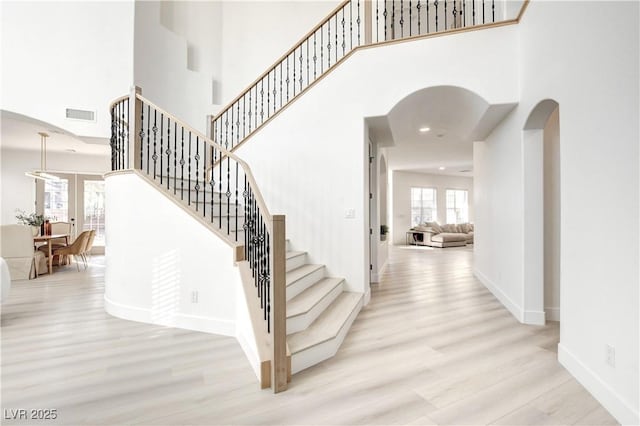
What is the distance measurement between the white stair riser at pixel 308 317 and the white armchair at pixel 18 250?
20.5 ft

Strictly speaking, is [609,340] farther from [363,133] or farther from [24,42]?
[24,42]

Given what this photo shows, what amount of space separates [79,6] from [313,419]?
746 centimetres

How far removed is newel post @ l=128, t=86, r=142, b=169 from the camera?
3717 mm

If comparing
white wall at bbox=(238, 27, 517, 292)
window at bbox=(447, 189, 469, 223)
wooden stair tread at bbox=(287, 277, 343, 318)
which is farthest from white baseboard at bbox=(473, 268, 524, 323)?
window at bbox=(447, 189, 469, 223)

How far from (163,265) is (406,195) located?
428 inches

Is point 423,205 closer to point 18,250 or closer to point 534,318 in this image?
point 534,318

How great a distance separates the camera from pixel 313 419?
189cm

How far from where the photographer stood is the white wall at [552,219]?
377 centimetres

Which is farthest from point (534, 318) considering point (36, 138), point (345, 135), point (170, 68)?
point (36, 138)

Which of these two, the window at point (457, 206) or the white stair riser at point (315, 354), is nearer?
the white stair riser at point (315, 354)

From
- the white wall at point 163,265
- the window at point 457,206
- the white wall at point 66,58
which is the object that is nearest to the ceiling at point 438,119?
the white wall at point 163,265

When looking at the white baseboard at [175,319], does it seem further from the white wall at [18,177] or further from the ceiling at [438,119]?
the white wall at [18,177]

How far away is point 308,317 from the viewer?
299 centimetres

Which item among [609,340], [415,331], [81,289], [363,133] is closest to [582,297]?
[609,340]
